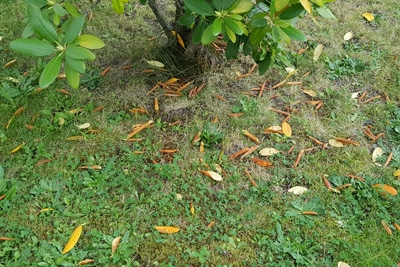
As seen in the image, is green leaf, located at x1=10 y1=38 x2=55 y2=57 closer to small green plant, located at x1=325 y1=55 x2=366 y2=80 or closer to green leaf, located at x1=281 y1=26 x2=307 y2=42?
green leaf, located at x1=281 y1=26 x2=307 y2=42

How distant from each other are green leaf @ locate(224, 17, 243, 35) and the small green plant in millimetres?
1556

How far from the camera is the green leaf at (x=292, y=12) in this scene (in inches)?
85.7

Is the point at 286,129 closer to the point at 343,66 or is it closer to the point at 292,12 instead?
the point at 343,66

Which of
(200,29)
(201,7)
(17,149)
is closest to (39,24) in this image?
(201,7)

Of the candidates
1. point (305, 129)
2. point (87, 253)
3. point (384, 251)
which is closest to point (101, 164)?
point (87, 253)

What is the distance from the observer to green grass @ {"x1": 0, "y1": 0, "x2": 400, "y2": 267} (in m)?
2.50

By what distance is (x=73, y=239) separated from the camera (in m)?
2.48

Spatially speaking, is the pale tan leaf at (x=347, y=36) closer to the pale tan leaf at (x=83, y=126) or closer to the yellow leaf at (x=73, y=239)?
the pale tan leaf at (x=83, y=126)

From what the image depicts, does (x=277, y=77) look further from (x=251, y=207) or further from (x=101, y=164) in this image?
(x=101, y=164)

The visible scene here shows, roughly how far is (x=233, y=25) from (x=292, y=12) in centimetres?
29

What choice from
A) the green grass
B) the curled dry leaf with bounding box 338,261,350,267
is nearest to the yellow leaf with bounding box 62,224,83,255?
the green grass

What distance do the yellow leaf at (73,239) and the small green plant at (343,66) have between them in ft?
7.23

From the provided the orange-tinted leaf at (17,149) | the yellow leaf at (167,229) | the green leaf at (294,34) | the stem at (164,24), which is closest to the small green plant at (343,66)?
the stem at (164,24)

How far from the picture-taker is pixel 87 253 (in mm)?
2439
